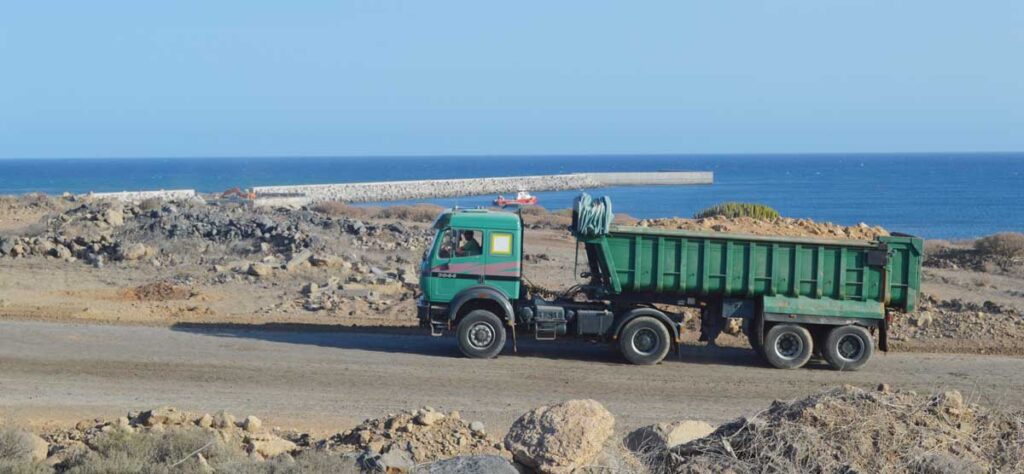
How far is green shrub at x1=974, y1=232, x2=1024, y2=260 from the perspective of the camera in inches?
1446

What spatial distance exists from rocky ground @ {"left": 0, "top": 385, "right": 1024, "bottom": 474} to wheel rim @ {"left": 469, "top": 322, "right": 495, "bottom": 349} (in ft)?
26.0

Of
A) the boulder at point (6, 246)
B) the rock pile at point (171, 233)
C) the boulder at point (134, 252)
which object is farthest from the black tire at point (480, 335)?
the boulder at point (6, 246)

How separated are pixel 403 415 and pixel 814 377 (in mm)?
8828

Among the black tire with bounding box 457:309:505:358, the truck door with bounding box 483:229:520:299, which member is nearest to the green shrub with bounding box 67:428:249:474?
the black tire with bounding box 457:309:505:358

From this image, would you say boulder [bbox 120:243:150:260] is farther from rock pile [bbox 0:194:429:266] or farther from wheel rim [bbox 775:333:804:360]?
wheel rim [bbox 775:333:804:360]

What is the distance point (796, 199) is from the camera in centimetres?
11225

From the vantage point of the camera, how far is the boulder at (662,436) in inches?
387

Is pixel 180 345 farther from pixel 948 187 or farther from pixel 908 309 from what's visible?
pixel 948 187

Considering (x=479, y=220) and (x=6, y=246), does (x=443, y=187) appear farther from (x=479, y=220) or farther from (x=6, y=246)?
(x=479, y=220)

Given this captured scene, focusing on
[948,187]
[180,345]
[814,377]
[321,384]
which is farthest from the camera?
[948,187]

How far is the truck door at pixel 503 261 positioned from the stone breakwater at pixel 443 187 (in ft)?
184

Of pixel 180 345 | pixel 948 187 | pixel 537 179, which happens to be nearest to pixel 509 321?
pixel 180 345

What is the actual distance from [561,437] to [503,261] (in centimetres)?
953

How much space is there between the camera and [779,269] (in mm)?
17812
